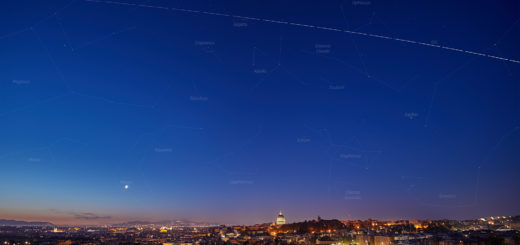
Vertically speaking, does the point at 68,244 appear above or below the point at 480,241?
below

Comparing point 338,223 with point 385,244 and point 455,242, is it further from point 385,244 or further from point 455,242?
point 455,242

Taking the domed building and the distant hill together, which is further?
the domed building

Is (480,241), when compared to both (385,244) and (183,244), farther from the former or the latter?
(183,244)

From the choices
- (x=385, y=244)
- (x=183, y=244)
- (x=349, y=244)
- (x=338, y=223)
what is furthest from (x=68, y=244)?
(x=338, y=223)

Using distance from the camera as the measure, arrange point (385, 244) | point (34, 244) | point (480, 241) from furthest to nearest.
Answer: point (34, 244) → point (385, 244) → point (480, 241)

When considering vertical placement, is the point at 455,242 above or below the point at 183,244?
above

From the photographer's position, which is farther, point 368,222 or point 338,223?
point 368,222

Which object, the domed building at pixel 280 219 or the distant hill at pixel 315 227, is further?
the domed building at pixel 280 219

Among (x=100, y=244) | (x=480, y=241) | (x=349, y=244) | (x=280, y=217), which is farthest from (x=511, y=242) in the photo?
(x=280, y=217)

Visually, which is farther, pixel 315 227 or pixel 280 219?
pixel 280 219

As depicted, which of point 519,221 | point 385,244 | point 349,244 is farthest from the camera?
point 519,221
